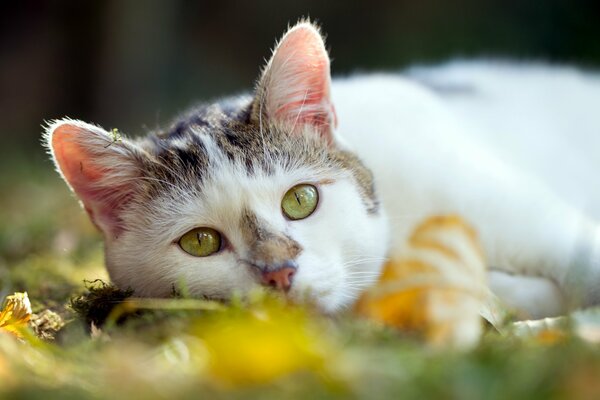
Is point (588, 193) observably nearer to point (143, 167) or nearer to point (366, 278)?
point (366, 278)

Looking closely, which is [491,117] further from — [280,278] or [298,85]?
[280,278]

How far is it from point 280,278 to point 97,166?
2.06 feet

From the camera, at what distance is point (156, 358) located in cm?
122

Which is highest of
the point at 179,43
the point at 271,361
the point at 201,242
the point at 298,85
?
the point at 179,43

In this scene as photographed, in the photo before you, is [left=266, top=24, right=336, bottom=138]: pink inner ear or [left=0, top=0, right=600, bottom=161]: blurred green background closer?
[left=266, top=24, right=336, bottom=138]: pink inner ear

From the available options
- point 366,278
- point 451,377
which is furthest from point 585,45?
A: point 451,377

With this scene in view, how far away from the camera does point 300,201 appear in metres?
1.79

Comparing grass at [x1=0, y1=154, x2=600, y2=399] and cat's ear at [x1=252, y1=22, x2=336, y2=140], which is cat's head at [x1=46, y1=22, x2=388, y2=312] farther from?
grass at [x1=0, y1=154, x2=600, y2=399]

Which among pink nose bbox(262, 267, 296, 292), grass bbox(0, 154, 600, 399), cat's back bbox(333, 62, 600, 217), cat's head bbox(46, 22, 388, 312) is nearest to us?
grass bbox(0, 154, 600, 399)

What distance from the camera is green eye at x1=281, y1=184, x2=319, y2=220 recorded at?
1761 mm

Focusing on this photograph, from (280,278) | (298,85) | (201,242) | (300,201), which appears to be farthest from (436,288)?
(298,85)

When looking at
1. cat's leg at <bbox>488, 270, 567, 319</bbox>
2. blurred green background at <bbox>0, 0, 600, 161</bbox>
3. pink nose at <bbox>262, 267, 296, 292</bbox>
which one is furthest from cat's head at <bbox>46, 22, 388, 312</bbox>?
blurred green background at <bbox>0, 0, 600, 161</bbox>

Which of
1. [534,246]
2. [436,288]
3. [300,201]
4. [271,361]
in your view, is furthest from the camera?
[534,246]

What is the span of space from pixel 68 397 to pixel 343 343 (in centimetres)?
46
